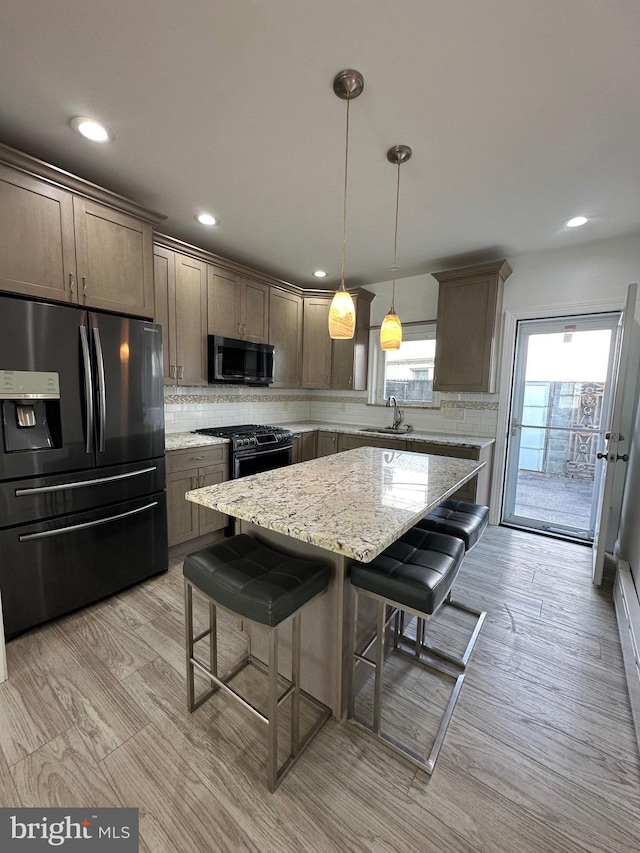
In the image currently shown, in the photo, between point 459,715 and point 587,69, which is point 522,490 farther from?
point 587,69

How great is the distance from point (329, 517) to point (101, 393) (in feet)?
5.38

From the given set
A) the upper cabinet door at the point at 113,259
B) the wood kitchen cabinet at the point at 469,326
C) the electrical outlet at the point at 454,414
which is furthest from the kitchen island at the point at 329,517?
the electrical outlet at the point at 454,414

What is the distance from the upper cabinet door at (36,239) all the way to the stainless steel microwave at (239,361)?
4.16ft

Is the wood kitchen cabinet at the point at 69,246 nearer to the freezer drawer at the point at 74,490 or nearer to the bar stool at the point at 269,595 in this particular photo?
the freezer drawer at the point at 74,490

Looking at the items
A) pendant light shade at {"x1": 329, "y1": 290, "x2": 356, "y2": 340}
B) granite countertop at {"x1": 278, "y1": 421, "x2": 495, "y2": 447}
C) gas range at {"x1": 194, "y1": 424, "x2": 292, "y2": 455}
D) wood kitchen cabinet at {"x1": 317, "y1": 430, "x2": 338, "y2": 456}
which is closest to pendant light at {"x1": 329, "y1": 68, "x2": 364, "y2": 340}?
pendant light shade at {"x1": 329, "y1": 290, "x2": 356, "y2": 340}

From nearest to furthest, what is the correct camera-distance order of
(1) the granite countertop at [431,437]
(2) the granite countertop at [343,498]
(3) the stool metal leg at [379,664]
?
(2) the granite countertop at [343,498]
(3) the stool metal leg at [379,664]
(1) the granite countertop at [431,437]

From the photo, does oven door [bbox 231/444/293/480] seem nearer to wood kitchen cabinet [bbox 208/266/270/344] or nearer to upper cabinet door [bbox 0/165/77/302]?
wood kitchen cabinet [bbox 208/266/270/344]

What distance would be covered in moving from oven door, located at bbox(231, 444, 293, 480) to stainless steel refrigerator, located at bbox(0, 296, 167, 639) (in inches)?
31.4

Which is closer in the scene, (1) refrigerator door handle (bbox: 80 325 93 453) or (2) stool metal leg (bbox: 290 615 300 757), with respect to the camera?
(2) stool metal leg (bbox: 290 615 300 757)

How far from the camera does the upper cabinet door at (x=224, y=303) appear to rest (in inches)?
124

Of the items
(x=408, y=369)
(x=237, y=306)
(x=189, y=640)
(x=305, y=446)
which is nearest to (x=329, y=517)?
(x=189, y=640)

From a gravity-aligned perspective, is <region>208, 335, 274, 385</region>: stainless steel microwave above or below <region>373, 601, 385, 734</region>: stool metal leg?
above

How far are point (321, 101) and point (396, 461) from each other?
6.24 ft

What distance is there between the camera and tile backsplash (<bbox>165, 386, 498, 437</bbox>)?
345cm
